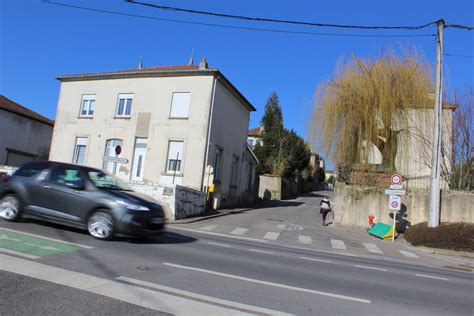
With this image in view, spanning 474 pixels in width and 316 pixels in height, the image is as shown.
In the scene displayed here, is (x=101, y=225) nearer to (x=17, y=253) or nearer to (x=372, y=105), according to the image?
(x=17, y=253)

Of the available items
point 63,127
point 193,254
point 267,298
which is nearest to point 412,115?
point 193,254

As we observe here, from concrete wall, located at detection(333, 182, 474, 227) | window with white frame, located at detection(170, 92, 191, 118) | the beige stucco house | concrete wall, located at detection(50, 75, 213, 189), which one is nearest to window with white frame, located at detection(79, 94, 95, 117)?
the beige stucco house

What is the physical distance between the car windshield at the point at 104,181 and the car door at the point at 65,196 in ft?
0.82

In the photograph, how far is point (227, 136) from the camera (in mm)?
25375

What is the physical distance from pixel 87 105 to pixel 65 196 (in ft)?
59.9

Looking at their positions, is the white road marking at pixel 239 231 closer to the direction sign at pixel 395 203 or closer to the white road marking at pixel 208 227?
the white road marking at pixel 208 227

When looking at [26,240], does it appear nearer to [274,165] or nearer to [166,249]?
[166,249]

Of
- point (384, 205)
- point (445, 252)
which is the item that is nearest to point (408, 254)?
point (445, 252)

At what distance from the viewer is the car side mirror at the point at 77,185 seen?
8.84 meters

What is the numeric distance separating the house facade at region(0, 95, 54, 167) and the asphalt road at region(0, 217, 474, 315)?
25.4 metres

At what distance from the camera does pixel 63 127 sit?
25891 millimetres

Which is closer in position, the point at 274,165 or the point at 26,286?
the point at 26,286

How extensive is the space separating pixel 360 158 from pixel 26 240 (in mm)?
17224

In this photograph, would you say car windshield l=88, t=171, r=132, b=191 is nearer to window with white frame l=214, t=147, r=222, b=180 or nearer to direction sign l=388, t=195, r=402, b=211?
direction sign l=388, t=195, r=402, b=211
